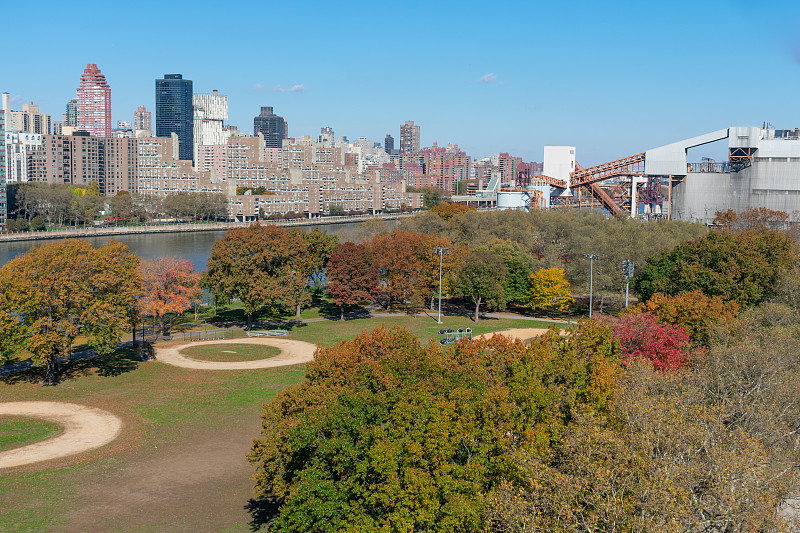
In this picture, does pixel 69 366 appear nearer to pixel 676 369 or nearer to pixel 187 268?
pixel 187 268

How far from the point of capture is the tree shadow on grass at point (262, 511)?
79.3ft

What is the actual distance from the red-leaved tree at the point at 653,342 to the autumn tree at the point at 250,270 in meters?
29.3

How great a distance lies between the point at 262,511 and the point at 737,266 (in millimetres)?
36039

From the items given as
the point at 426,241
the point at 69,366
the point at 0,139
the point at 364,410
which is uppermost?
the point at 0,139

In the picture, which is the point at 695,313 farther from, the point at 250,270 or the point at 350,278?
the point at 250,270

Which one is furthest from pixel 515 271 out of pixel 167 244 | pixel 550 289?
pixel 167 244

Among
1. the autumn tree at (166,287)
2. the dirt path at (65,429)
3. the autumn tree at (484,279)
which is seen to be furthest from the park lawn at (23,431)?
the autumn tree at (484,279)

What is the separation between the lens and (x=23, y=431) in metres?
32.2

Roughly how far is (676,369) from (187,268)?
3761 centimetres

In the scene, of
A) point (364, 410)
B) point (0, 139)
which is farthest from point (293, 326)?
point (0, 139)

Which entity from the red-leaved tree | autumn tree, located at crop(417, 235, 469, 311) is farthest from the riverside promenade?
the red-leaved tree

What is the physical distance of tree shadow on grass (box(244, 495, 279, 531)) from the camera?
2417 cm

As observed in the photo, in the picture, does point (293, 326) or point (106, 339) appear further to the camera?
point (293, 326)

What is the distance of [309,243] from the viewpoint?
225 ft
